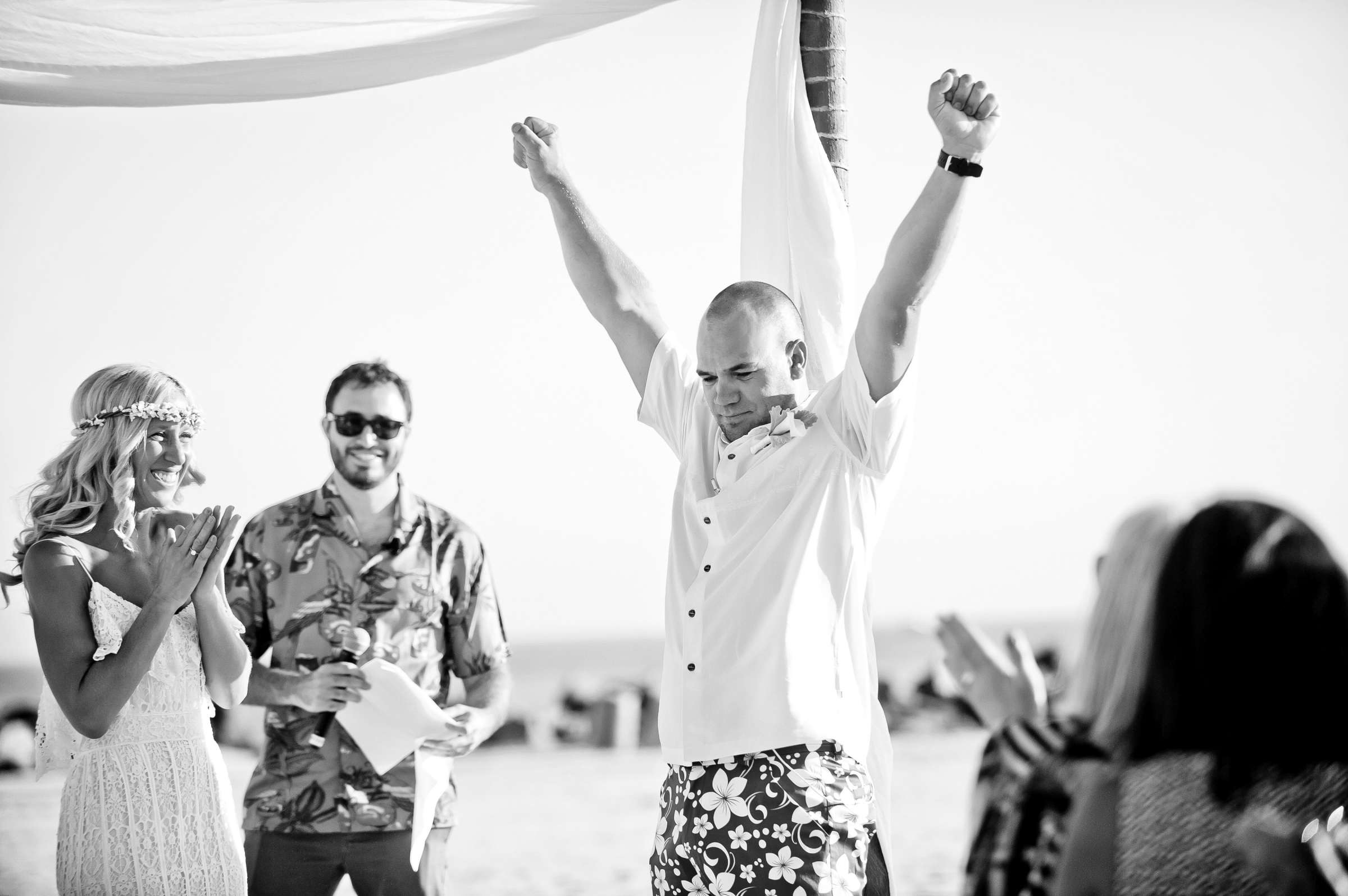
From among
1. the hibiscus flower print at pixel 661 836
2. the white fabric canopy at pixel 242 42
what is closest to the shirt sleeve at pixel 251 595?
the white fabric canopy at pixel 242 42

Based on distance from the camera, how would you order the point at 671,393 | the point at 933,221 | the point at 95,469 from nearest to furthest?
the point at 933,221, the point at 95,469, the point at 671,393

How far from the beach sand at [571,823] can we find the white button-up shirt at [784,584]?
567 cm

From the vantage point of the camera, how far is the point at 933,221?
268 cm

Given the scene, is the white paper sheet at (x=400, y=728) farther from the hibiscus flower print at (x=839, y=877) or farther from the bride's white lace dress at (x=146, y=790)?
the hibiscus flower print at (x=839, y=877)

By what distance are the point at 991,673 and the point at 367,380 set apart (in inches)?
90.6

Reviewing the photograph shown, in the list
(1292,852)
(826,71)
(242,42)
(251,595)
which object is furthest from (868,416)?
(242,42)

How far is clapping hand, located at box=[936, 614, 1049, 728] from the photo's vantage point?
2160 millimetres

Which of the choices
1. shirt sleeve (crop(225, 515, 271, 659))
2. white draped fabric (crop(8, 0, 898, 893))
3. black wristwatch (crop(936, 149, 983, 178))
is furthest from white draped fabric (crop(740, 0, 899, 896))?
shirt sleeve (crop(225, 515, 271, 659))

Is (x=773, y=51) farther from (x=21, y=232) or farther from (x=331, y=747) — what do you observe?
(x=21, y=232)

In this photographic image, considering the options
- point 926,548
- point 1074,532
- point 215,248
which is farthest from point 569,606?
point 215,248

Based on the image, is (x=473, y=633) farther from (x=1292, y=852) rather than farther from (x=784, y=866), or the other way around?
(x=1292, y=852)

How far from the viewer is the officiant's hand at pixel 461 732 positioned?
3648 mm

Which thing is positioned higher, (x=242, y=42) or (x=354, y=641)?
(x=242, y=42)

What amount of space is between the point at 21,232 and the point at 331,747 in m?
20.5
